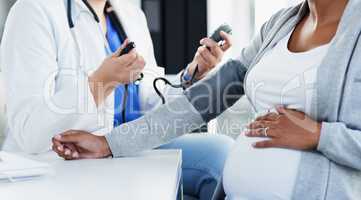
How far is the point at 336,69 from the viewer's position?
89 cm

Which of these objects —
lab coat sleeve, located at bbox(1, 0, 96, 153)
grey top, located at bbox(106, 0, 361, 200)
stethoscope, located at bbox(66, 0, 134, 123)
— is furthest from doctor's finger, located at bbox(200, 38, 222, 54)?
grey top, located at bbox(106, 0, 361, 200)

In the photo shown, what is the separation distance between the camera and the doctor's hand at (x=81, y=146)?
1.08 metres

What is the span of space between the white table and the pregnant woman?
101 mm

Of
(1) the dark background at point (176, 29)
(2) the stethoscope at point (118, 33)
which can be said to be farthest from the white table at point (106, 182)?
(1) the dark background at point (176, 29)

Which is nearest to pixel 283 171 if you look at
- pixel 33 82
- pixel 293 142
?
pixel 293 142

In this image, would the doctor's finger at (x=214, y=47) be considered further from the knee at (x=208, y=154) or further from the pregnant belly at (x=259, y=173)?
the pregnant belly at (x=259, y=173)

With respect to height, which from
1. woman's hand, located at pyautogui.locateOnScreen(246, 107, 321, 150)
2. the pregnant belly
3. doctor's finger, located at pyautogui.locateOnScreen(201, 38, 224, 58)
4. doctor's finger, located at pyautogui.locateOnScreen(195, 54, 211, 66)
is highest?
doctor's finger, located at pyautogui.locateOnScreen(201, 38, 224, 58)

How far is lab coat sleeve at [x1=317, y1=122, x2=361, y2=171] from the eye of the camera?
86cm

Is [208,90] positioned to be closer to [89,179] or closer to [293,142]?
[293,142]

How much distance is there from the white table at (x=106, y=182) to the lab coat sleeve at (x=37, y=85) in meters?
0.18

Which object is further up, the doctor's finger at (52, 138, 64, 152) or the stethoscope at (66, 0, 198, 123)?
the stethoscope at (66, 0, 198, 123)

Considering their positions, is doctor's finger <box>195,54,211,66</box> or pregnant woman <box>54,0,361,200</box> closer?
pregnant woman <box>54,0,361,200</box>

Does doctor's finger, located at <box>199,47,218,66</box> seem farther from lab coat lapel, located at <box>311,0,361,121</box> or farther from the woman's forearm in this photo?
lab coat lapel, located at <box>311,0,361,121</box>

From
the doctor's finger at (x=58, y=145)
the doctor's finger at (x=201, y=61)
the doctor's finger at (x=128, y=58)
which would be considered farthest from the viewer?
the doctor's finger at (x=201, y=61)
